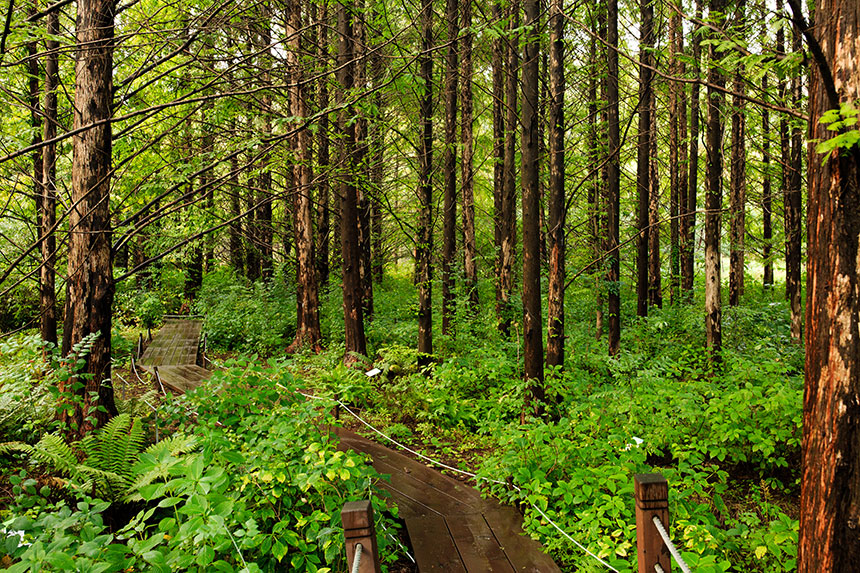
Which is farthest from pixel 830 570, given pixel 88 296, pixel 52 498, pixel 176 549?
pixel 88 296

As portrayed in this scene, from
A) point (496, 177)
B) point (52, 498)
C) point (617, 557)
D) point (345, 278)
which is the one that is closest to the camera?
point (617, 557)

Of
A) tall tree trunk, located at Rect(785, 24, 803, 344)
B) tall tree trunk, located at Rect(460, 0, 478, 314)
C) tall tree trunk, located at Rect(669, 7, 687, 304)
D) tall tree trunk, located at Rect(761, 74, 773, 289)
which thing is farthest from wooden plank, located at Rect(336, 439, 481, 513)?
tall tree trunk, located at Rect(669, 7, 687, 304)

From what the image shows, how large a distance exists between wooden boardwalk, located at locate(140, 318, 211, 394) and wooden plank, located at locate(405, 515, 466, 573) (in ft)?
14.5

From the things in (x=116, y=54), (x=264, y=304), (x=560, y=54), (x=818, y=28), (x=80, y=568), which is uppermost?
(x=560, y=54)

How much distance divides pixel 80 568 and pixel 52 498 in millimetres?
2523

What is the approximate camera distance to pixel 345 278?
9.40 m

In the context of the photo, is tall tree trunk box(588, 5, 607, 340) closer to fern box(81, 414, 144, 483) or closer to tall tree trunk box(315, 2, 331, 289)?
tall tree trunk box(315, 2, 331, 289)

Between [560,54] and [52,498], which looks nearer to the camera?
[52,498]

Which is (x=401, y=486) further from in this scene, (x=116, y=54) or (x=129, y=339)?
(x=129, y=339)

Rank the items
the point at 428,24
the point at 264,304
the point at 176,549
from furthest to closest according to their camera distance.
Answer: the point at 264,304
the point at 428,24
the point at 176,549

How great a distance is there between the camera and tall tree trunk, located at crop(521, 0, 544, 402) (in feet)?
20.1

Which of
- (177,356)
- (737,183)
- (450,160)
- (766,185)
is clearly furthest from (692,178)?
(177,356)

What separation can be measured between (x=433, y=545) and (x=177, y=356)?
25.2 feet

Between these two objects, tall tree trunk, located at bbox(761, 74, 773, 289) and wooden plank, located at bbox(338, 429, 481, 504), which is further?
tall tree trunk, located at bbox(761, 74, 773, 289)
